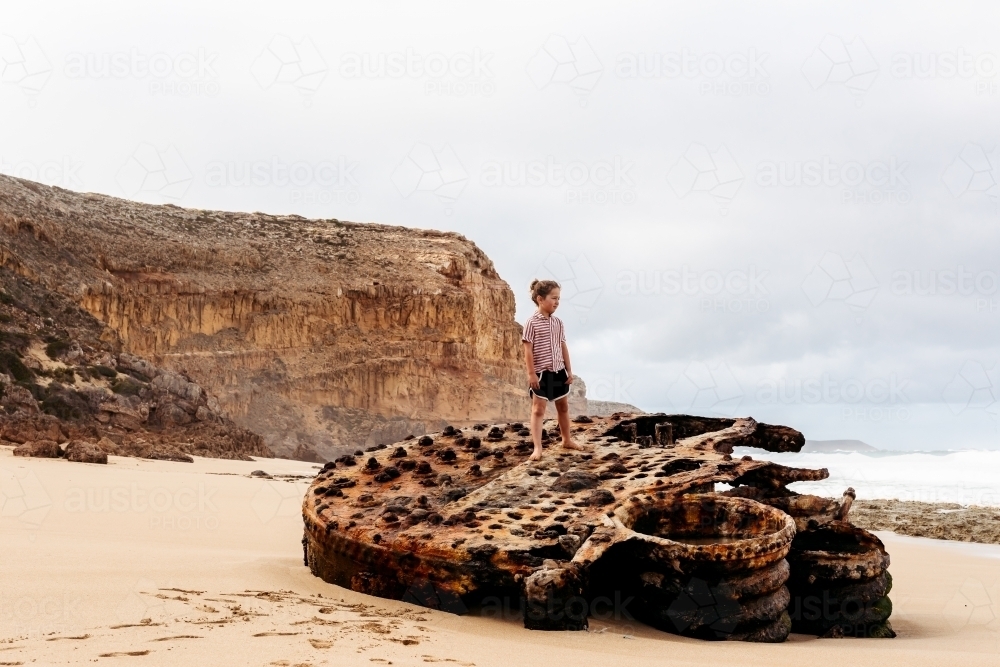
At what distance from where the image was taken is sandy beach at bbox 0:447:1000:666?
2.96 metres

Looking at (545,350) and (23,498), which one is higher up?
(545,350)

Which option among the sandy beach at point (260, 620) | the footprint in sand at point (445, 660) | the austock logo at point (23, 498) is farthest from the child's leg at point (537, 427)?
the austock logo at point (23, 498)

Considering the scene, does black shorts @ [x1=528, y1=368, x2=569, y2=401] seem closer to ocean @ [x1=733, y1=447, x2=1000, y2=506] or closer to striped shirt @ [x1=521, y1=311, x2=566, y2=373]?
striped shirt @ [x1=521, y1=311, x2=566, y2=373]

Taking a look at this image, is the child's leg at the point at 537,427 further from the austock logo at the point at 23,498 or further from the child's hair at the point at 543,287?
the austock logo at the point at 23,498

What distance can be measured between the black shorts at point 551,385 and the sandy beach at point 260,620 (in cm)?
197

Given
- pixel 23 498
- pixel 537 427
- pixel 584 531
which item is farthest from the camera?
pixel 23 498

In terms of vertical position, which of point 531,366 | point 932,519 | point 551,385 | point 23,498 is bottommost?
point 932,519

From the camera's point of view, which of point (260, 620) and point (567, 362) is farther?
point (567, 362)

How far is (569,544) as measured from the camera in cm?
393

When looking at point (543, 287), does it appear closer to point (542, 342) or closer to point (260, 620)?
point (542, 342)

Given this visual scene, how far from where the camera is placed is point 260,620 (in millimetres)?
3422

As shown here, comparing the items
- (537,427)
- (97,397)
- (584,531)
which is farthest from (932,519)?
(97,397)

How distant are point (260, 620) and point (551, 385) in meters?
2.93

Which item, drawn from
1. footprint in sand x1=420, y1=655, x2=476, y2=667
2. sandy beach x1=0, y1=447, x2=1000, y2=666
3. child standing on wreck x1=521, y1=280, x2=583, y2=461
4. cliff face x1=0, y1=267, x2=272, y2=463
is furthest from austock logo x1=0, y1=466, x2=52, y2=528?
cliff face x1=0, y1=267, x2=272, y2=463
